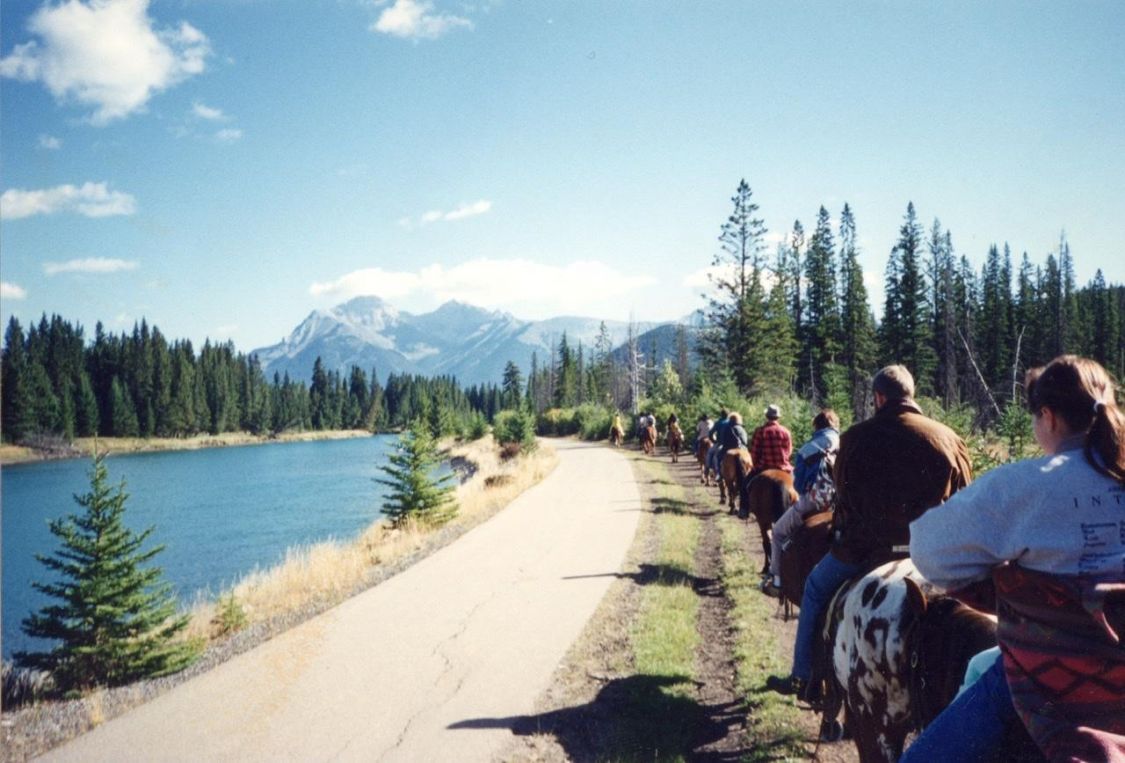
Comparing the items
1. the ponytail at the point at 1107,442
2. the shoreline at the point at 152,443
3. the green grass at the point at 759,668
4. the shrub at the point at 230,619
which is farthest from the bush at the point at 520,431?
the ponytail at the point at 1107,442

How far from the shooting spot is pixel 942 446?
4016 mm

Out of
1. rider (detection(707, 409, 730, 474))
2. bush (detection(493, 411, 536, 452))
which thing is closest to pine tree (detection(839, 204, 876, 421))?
→ bush (detection(493, 411, 536, 452))

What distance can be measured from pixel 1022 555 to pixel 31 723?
8.33 meters

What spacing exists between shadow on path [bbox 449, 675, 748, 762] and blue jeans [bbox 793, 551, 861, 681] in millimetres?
1193

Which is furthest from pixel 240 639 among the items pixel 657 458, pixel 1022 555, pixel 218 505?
pixel 218 505

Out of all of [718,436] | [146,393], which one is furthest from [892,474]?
[146,393]

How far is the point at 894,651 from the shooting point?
3.41 metres

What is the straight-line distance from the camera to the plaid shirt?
9.92m

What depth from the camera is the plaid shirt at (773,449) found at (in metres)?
9.92

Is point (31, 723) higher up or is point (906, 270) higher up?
point (906, 270)

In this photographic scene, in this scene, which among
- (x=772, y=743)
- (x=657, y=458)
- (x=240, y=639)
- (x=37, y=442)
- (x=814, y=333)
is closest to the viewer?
(x=772, y=743)

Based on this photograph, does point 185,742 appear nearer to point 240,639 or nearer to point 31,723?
point 31,723

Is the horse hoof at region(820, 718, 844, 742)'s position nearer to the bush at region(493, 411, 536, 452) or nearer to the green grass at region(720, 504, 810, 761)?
the green grass at region(720, 504, 810, 761)

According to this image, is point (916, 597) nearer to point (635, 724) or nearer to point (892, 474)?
point (892, 474)
